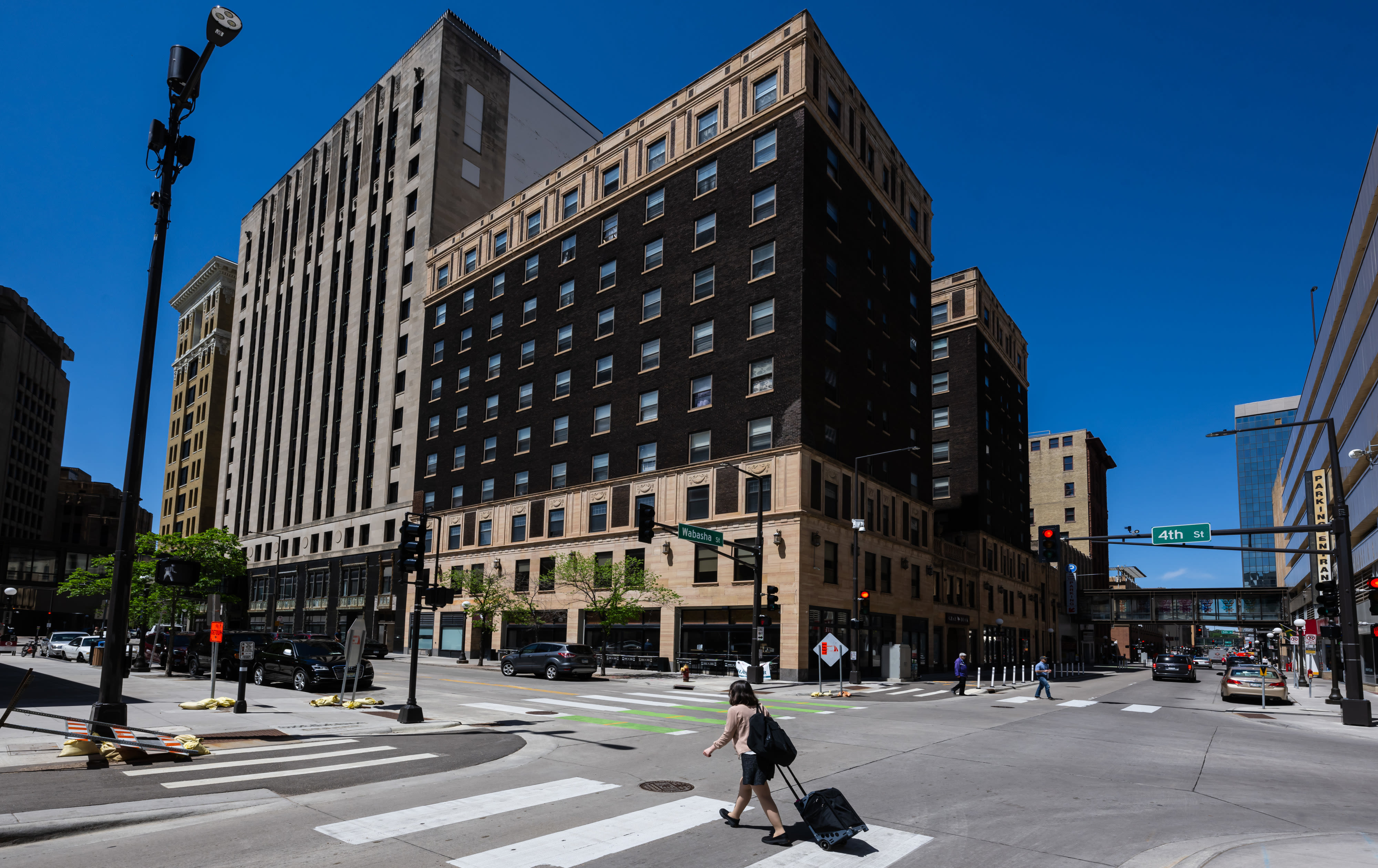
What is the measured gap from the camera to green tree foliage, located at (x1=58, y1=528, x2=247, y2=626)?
152ft

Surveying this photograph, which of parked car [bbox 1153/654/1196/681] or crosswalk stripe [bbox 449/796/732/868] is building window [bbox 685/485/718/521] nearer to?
parked car [bbox 1153/654/1196/681]

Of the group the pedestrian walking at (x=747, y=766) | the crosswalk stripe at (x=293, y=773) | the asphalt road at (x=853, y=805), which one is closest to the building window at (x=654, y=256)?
the asphalt road at (x=853, y=805)

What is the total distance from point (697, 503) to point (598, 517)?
24.9 ft

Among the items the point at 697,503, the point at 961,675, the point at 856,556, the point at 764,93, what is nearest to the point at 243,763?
the point at 961,675

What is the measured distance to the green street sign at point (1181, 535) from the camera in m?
29.1

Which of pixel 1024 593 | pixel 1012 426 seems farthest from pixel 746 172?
pixel 1024 593

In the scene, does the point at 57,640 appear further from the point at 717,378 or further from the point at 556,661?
the point at 717,378

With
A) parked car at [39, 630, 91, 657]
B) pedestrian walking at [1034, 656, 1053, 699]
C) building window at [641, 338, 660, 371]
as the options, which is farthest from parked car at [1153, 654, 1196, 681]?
parked car at [39, 630, 91, 657]

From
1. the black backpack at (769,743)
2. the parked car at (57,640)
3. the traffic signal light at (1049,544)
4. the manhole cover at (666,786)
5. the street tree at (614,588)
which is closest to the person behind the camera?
the black backpack at (769,743)

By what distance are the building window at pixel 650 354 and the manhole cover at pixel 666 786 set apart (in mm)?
37777

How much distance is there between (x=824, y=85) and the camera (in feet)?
153

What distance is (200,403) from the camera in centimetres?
10644

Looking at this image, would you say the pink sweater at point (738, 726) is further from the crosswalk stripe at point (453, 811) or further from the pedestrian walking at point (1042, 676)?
the pedestrian walking at point (1042, 676)

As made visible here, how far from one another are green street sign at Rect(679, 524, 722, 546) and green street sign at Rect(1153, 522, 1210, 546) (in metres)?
15.4
